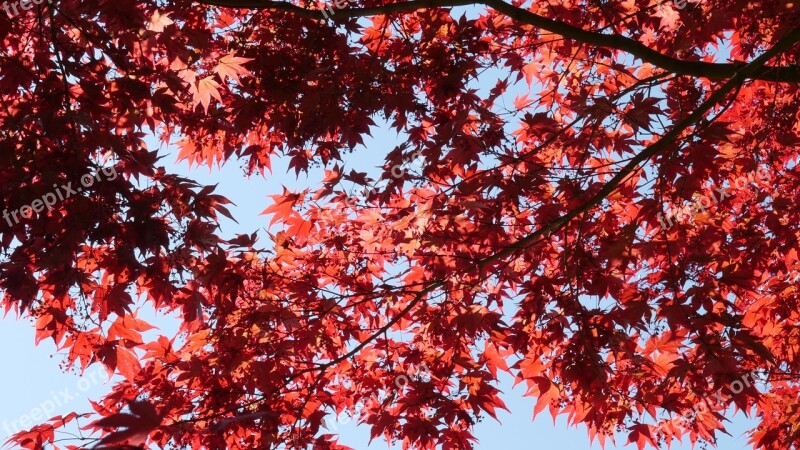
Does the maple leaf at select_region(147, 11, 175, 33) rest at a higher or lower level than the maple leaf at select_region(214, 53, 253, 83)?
lower

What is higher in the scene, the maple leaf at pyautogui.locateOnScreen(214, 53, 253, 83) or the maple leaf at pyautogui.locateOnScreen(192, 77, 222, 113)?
the maple leaf at pyautogui.locateOnScreen(214, 53, 253, 83)

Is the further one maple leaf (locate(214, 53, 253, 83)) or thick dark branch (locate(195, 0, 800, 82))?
maple leaf (locate(214, 53, 253, 83))

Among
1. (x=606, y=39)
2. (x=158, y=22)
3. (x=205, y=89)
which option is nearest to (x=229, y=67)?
(x=205, y=89)

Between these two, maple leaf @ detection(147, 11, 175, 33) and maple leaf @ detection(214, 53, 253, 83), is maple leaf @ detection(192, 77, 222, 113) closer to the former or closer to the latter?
maple leaf @ detection(214, 53, 253, 83)

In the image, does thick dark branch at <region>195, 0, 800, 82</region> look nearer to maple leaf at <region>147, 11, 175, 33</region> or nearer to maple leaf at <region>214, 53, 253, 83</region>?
maple leaf at <region>147, 11, 175, 33</region>

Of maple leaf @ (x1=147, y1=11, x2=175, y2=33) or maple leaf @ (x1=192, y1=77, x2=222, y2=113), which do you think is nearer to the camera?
maple leaf @ (x1=147, y1=11, x2=175, y2=33)

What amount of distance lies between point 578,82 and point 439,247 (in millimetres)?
2349

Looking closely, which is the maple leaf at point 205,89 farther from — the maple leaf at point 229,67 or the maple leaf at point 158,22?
the maple leaf at point 158,22

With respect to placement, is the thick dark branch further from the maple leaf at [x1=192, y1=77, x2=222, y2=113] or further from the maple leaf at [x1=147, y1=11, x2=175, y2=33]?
the maple leaf at [x1=192, y1=77, x2=222, y2=113]

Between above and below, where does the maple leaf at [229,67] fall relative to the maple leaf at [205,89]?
above

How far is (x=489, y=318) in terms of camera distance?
4238 mm

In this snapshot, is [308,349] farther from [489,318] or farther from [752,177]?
[752,177]

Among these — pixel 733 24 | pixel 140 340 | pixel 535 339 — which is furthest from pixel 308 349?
pixel 733 24

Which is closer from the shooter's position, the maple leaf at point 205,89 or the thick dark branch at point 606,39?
the thick dark branch at point 606,39
